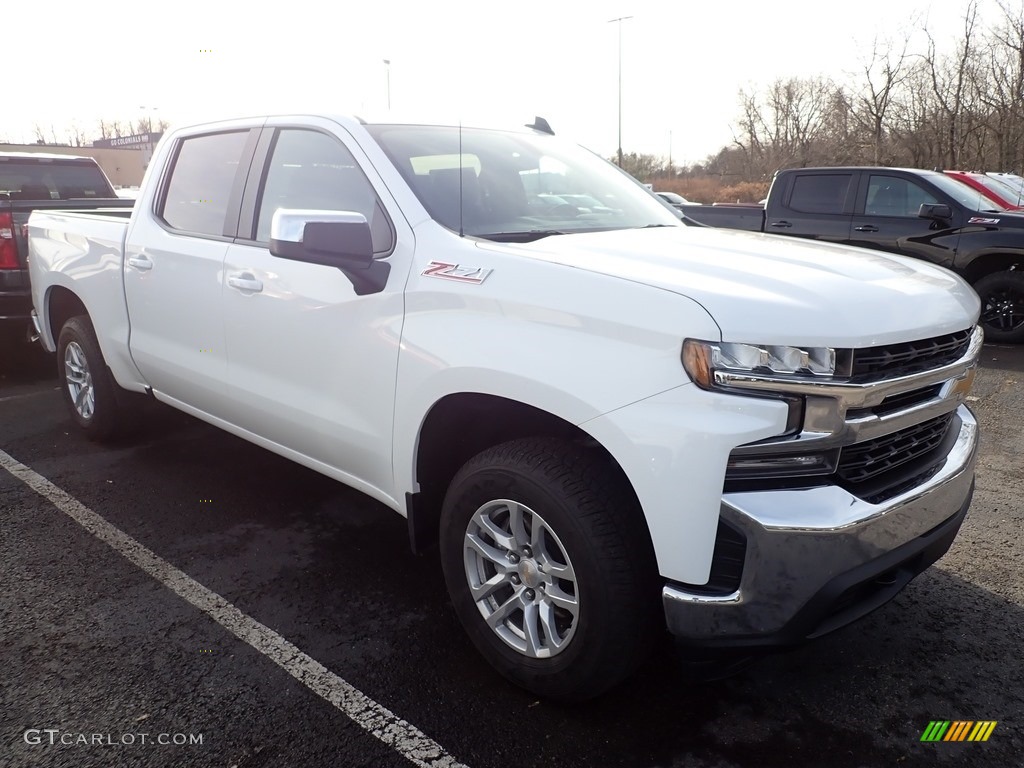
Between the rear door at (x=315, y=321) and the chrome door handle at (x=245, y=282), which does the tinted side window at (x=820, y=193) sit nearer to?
the rear door at (x=315, y=321)

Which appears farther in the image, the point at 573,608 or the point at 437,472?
the point at 437,472

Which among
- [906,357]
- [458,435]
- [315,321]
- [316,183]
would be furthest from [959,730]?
[316,183]

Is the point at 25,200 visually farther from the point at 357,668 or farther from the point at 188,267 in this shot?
the point at 357,668

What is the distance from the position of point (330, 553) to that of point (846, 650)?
7.05 feet

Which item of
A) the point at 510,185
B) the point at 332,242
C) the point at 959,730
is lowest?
the point at 959,730

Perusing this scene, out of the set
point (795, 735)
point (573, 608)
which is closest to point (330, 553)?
point (573, 608)

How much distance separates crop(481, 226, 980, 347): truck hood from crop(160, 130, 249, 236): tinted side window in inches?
68.1

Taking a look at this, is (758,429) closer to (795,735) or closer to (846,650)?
(795,735)

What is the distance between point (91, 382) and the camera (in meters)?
4.83

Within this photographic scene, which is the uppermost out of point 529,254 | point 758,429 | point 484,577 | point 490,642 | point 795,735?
point 529,254

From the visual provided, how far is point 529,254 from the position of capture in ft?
8.10

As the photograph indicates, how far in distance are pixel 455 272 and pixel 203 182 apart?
6.51 feet

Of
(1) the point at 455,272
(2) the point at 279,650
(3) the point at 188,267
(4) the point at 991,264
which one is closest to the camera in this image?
(1) the point at 455,272

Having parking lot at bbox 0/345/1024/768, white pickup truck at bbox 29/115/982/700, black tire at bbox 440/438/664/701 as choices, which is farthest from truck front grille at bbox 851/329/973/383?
parking lot at bbox 0/345/1024/768
